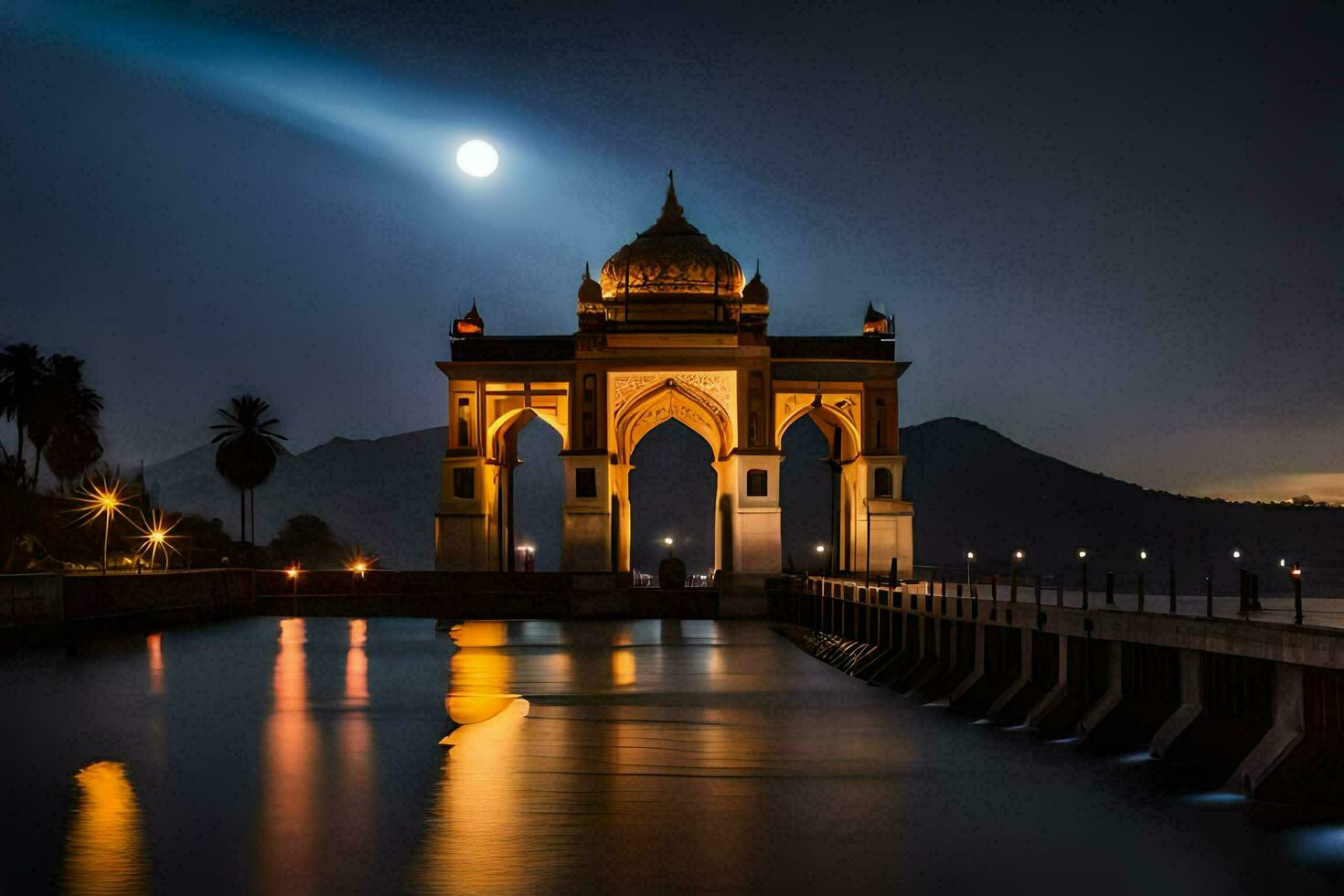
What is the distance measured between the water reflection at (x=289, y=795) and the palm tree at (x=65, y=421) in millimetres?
40938

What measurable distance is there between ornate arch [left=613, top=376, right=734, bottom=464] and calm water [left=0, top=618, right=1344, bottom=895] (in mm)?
29663

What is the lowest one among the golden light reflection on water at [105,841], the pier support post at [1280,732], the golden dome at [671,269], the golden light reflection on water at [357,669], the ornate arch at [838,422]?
the golden light reflection on water at [105,841]

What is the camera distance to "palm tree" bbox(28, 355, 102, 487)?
7238cm

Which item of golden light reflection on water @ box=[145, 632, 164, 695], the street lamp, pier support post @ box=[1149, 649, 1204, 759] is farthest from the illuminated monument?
pier support post @ box=[1149, 649, 1204, 759]

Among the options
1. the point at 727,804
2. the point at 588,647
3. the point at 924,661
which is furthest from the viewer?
the point at 588,647

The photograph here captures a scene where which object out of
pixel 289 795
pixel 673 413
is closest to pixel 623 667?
pixel 289 795

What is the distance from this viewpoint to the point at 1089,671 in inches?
938

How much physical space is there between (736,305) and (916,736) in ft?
132

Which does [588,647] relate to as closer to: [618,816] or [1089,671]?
[1089,671]

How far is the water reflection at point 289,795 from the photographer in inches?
636

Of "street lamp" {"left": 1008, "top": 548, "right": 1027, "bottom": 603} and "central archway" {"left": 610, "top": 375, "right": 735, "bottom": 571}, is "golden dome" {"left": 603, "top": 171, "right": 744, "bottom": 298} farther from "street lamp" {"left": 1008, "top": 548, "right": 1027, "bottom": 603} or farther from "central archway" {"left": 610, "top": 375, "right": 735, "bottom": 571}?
"street lamp" {"left": 1008, "top": 548, "right": 1027, "bottom": 603}

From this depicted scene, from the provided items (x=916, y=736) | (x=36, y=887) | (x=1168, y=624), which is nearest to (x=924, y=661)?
(x=916, y=736)

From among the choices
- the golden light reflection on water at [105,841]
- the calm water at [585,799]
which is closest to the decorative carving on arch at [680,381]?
the calm water at [585,799]

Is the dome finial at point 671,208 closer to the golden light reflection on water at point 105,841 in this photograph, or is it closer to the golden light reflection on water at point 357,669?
the golden light reflection on water at point 357,669
